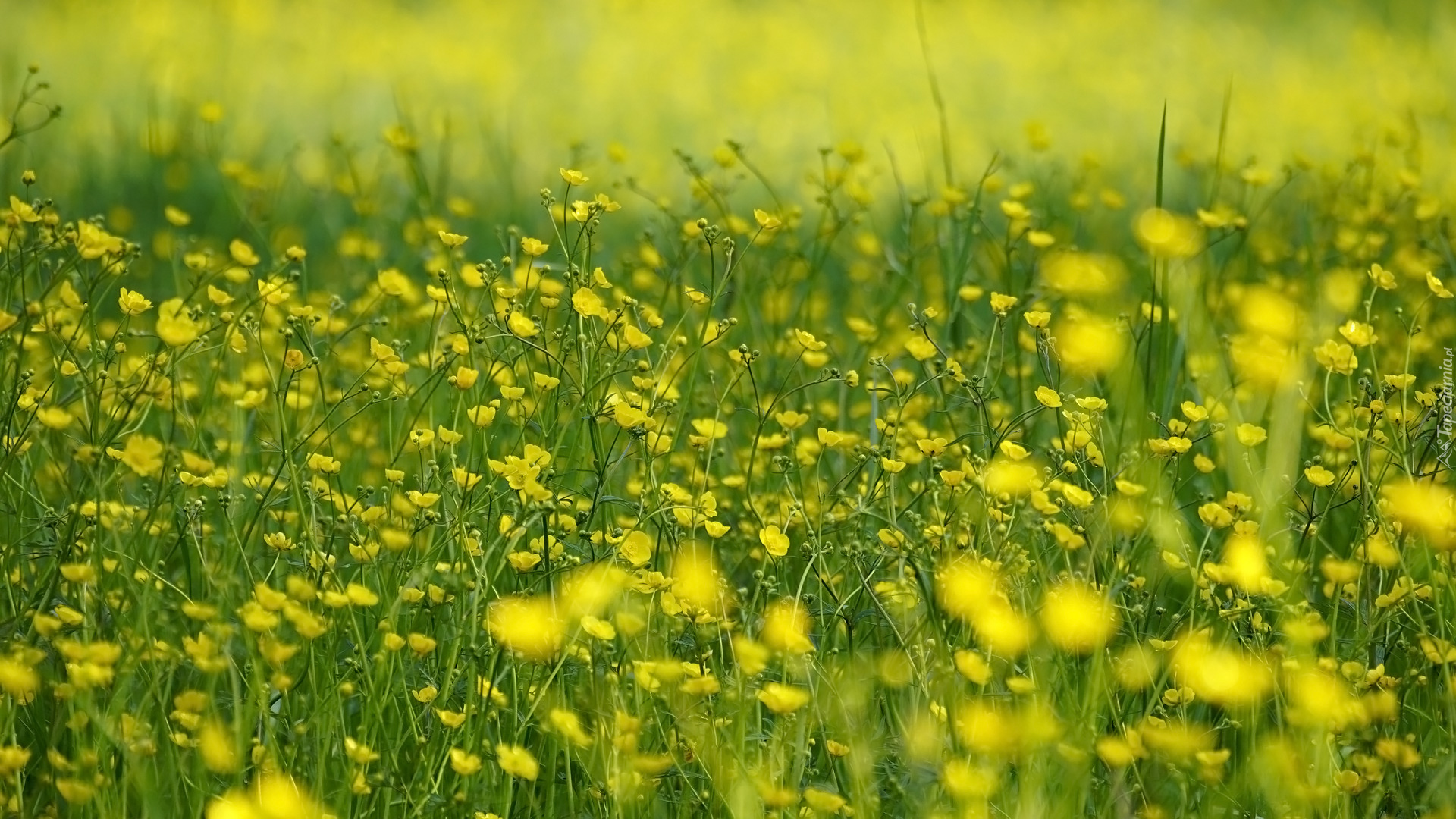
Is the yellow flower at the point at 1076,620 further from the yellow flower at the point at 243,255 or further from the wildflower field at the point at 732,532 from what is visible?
the yellow flower at the point at 243,255

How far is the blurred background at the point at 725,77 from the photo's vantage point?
483 cm

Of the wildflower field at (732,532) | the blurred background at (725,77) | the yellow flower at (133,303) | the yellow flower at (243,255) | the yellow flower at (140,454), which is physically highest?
the yellow flower at (133,303)

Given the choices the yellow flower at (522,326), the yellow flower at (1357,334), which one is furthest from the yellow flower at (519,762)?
the yellow flower at (1357,334)

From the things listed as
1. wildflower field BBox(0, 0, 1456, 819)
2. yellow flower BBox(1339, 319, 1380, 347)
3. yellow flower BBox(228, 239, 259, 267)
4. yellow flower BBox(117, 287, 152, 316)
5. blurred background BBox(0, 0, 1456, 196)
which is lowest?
blurred background BBox(0, 0, 1456, 196)

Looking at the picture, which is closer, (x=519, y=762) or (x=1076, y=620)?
(x=519, y=762)

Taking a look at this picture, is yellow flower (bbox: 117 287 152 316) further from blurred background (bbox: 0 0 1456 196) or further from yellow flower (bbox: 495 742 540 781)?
blurred background (bbox: 0 0 1456 196)

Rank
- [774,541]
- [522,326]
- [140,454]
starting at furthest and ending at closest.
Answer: [522,326]
[774,541]
[140,454]

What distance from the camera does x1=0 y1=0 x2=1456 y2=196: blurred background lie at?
15.8 ft

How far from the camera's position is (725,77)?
625 centimetres

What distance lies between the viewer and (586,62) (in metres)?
6.33

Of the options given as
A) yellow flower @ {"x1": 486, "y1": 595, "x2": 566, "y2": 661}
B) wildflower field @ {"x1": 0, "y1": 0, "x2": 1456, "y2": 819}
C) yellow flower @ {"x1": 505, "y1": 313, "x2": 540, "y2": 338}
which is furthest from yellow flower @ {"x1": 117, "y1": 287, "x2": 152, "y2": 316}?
yellow flower @ {"x1": 486, "y1": 595, "x2": 566, "y2": 661}

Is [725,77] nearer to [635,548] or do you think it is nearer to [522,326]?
[522,326]

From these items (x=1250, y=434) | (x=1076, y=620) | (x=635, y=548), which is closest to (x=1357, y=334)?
(x=1250, y=434)

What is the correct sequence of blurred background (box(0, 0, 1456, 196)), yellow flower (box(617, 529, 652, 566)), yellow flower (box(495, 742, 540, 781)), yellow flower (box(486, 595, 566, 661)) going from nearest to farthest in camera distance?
1. yellow flower (box(495, 742, 540, 781))
2. yellow flower (box(486, 595, 566, 661))
3. yellow flower (box(617, 529, 652, 566))
4. blurred background (box(0, 0, 1456, 196))
